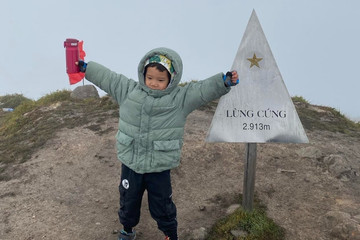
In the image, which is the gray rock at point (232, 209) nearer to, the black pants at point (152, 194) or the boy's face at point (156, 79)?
the black pants at point (152, 194)

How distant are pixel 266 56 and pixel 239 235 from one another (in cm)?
233

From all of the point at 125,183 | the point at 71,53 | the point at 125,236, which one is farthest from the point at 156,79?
the point at 125,236

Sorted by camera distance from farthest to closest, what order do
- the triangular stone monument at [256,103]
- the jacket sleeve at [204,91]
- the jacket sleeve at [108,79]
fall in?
the triangular stone monument at [256,103] → the jacket sleeve at [108,79] → the jacket sleeve at [204,91]

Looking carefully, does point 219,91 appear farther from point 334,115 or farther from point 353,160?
point 334,115

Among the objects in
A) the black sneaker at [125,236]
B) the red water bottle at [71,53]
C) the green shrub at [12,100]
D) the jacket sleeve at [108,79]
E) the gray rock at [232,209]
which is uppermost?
the red water bottle at [71,53]

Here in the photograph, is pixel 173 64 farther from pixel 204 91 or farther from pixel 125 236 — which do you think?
pixel 125 236

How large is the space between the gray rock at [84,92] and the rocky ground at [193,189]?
3.92 metres

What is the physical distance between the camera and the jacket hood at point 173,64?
3.96m

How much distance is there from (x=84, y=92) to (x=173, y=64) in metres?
9.10

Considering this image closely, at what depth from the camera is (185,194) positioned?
19.7 feet

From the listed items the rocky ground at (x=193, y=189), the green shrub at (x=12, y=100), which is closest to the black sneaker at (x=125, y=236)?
the rocky ground at (x=193, y=189)

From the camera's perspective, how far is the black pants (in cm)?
419

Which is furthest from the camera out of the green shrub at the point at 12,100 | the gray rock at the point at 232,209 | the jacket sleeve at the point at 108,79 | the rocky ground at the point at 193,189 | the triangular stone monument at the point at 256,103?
the green shrub at the point at 12,100

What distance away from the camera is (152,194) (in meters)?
4.24
